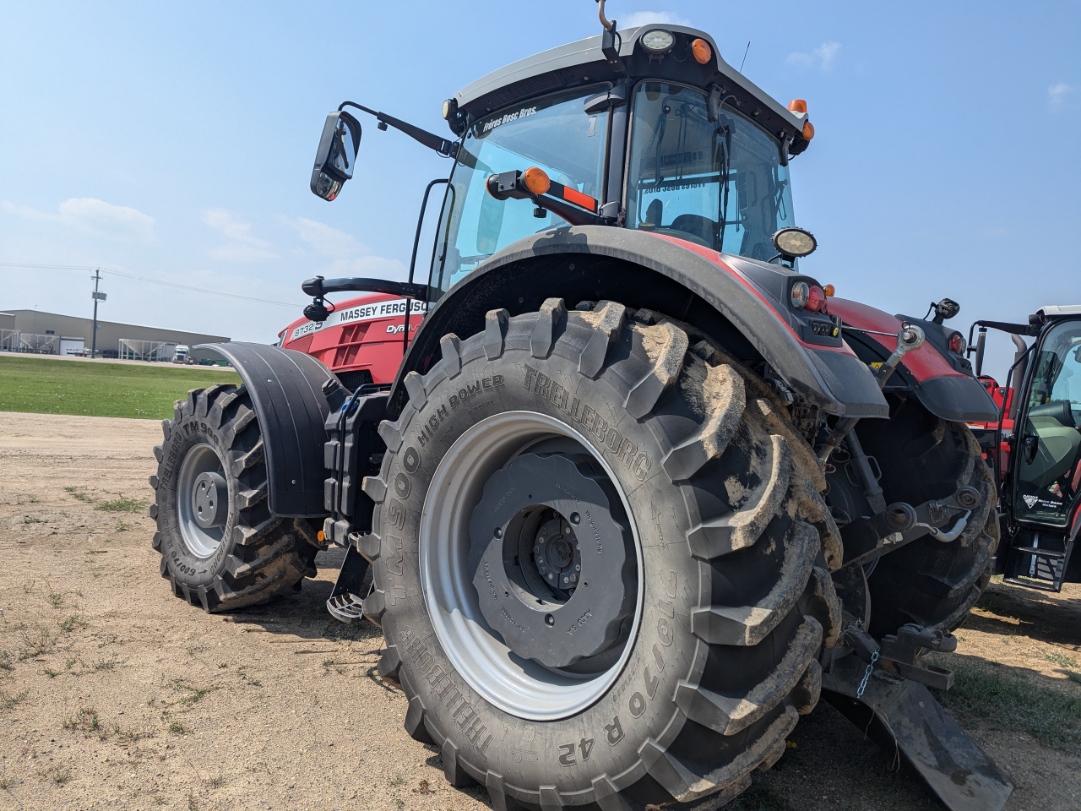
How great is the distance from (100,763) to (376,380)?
2.31 m

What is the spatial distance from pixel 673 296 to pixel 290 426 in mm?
2142

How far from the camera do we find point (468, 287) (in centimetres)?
277

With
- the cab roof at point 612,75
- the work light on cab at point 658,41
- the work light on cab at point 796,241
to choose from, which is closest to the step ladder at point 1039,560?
the cab roof at point 612,75

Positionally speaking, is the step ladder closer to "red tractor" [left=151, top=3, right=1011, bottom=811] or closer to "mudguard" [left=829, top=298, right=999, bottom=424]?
"red tractor" [left=151, top=3, right=1011, bottom=811]

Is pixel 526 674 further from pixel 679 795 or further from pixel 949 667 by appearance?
pixel 949 667

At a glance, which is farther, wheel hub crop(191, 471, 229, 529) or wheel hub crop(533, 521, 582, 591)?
wheel hub crop(191, 471, 229, 529)

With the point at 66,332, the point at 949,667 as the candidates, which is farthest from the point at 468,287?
the point at 66,332

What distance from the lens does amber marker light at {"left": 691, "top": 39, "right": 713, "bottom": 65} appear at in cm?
293

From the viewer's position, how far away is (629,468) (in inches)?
80.7

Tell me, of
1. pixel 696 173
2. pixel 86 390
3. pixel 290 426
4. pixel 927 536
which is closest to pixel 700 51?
pixel 696 173

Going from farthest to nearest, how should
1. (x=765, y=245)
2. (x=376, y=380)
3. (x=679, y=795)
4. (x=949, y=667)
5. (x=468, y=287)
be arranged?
1. (x=376, y=380)
2. (x=949, y=667)
3. (x=765, y=245)
4. (x=468, y=287)
5. (x=679, y=795)

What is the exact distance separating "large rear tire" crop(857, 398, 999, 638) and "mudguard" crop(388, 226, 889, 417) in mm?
1176

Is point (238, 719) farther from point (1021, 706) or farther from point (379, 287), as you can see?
point (1021, 706)

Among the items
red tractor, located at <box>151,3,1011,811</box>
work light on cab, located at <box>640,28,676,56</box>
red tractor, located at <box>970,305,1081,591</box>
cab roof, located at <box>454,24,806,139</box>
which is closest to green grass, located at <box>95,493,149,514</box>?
red tractor, located at <box>151,3,1011,811</box>
